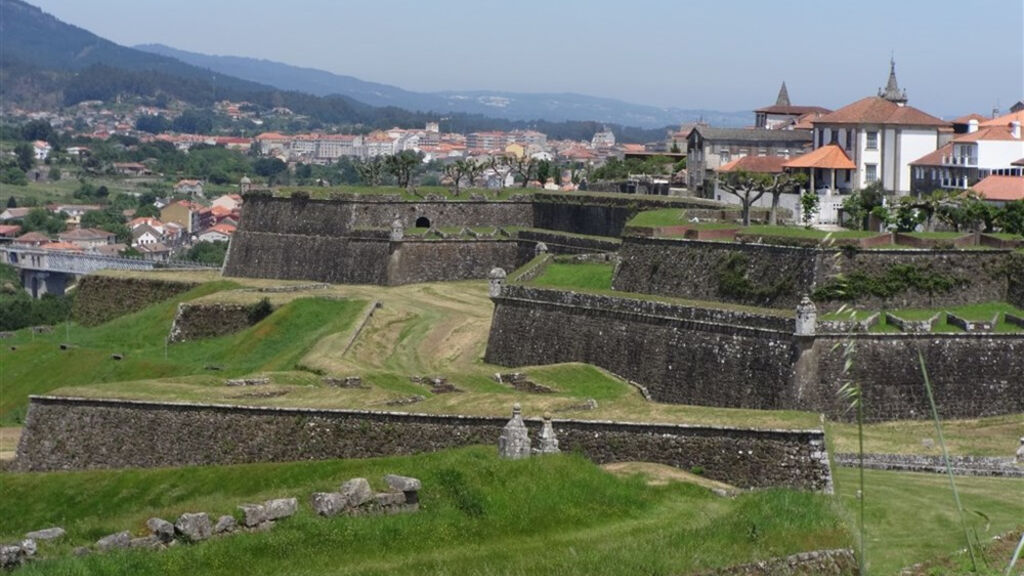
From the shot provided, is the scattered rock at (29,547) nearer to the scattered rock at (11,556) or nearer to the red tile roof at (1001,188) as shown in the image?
the scattered rock at (11,556)

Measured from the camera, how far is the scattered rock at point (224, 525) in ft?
96.7

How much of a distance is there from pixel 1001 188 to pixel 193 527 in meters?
49.7

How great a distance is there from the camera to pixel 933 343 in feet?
168

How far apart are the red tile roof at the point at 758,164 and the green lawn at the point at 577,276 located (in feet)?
49.1

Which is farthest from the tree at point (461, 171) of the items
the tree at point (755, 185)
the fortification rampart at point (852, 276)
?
the fortification rampart at point (852, 276)

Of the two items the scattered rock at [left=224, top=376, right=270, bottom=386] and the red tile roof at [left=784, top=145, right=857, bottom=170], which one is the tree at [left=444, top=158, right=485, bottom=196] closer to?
the red tile roof at [left=784, top=145, right=857, bottom=170]

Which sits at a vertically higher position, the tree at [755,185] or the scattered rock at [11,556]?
the tree at [755,185]

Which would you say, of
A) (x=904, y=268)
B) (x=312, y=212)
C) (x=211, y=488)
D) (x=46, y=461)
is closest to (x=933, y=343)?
(x=904, y=268)

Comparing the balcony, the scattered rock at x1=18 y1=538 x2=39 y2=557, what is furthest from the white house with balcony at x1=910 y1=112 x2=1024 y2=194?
the scattered rock at x1=18 y1=538 x2=39 y2=557

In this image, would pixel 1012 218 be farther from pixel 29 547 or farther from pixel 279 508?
pixel 29 547

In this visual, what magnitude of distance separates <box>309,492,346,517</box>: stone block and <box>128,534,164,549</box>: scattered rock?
9.01 ft

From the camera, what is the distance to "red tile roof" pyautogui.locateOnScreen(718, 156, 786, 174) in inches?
3329

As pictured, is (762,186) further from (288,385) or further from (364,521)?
(364,521)

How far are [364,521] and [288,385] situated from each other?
22523 millimetres
